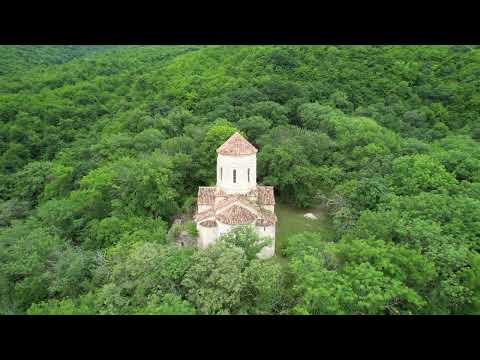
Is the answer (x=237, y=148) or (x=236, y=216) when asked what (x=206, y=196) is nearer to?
(x=237, y=148)

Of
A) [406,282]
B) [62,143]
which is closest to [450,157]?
[406,282]

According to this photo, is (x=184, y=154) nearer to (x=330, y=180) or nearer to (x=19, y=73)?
(x=330, y=180)

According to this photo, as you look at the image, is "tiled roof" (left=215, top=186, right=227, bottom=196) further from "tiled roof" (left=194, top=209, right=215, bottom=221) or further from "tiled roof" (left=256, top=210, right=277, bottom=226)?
"tiled roof" (left=256, top=210, right=277, bottom=226)

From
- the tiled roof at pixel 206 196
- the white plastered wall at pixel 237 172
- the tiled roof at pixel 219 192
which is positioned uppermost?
the white plastered wall at pixel 237 172

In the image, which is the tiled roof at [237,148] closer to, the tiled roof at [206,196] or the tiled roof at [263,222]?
the tiled roof at [206,196]

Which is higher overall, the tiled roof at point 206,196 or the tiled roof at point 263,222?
the tiled roof at point 206,196

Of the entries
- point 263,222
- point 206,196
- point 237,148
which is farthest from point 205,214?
point 237,148

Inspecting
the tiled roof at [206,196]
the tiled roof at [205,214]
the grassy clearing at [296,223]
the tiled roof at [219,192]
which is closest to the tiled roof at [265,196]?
the tiled roof at [219,192]
